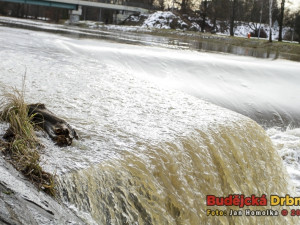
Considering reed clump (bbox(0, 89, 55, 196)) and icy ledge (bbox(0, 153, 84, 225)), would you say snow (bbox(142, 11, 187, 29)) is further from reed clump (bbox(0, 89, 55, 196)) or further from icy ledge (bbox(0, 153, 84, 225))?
icy ledge (bbox(0, 153, 84, 225))

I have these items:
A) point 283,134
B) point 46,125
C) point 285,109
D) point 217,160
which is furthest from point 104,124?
point 285,109

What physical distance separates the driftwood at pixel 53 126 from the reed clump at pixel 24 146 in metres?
0.11

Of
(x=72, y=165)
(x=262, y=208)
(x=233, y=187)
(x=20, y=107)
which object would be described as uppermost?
(x=20, y=107)

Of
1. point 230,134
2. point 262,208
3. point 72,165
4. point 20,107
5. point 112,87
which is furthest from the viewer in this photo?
point 112,87

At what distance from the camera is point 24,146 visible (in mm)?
3715

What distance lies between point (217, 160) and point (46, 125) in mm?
2109

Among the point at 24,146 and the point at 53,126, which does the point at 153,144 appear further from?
the point at 24,146

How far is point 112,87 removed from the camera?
316 inches

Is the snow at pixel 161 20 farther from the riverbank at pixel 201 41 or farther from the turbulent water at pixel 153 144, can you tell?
the turbulent water at pixel 153 144

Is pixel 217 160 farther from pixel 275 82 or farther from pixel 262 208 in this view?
pixel 275 82

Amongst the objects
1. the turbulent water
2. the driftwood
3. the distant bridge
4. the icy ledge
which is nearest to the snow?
the distant bridge

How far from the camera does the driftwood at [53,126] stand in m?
4.21

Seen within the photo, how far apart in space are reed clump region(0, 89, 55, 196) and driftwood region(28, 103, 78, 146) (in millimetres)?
109

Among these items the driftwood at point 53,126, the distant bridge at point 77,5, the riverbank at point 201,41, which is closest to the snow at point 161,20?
the distant bridge at point 77,5
